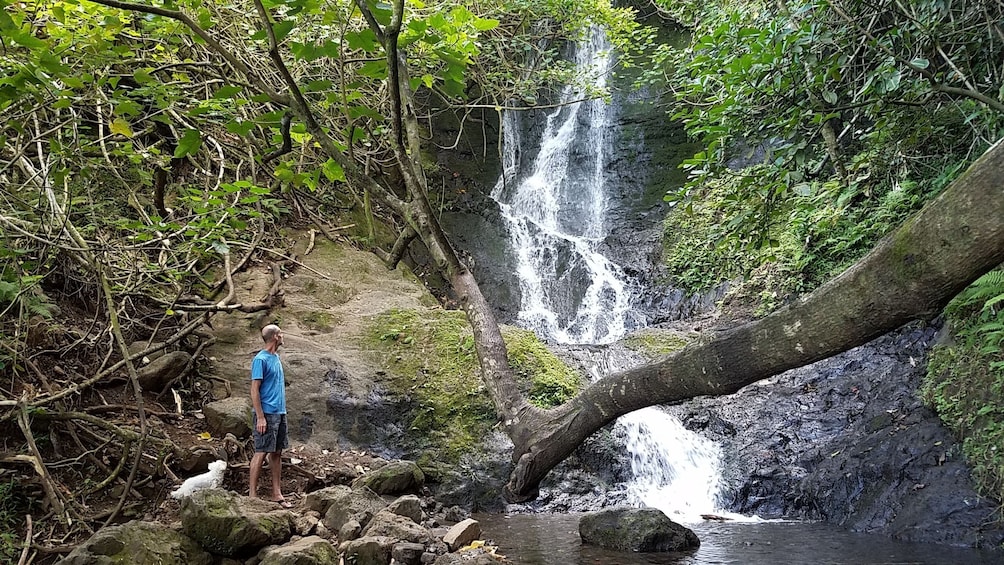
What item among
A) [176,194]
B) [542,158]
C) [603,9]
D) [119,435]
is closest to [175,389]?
[119,435]

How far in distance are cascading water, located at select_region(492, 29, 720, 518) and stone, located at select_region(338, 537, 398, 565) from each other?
3607 millimetres

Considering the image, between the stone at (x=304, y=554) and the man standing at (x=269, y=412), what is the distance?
132cm

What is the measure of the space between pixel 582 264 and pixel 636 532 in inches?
351

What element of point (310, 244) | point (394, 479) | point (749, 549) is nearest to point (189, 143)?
point (394, 479)

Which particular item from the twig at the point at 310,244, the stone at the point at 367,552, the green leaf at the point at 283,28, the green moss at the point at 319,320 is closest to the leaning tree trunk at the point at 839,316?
the stone at the point at 367,552

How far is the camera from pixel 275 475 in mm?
5312

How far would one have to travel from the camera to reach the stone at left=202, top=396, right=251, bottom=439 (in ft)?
19.6

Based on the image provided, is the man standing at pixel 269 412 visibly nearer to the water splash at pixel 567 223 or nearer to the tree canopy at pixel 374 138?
the tree canopy at pixel 374 138

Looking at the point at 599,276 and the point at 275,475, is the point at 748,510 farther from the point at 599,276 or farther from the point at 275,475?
the point at 599,276

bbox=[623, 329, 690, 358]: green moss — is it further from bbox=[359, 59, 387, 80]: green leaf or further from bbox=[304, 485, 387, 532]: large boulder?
bbox=[359, 59, 387, 80]: green leaf

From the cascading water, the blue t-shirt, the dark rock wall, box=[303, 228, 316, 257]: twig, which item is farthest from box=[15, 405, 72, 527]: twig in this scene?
the dark rock wall

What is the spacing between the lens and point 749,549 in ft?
16.8

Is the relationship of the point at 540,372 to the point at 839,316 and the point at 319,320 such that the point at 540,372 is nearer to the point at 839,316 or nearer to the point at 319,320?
the point at 319,320

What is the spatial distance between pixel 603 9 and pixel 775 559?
28.1ft
